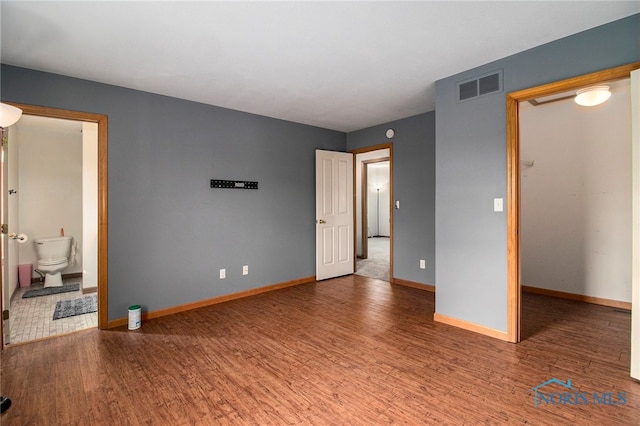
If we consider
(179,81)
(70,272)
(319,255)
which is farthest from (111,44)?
(70,272)

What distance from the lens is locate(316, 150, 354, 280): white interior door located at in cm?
500

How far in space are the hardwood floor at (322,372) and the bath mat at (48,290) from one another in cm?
189

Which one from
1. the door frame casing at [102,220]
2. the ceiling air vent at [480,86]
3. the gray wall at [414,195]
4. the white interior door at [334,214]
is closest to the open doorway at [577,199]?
the gray wall at [414,195]

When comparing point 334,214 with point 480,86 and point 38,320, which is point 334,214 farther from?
point 38,320

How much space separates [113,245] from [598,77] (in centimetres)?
461

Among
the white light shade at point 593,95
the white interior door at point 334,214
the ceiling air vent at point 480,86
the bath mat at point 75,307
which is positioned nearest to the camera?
the ceiling air vent at point 480,86

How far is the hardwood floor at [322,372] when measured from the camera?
1814 millimetres

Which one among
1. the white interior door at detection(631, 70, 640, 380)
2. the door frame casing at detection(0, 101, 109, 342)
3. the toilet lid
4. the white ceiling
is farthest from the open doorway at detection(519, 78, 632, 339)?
the toilet lid

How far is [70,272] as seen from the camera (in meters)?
5.11

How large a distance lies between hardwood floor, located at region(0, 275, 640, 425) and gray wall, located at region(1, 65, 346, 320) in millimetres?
581

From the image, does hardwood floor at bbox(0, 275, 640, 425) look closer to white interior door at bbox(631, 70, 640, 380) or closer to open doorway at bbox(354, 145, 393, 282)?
white interior door at bbox(631, 70, 640, 380)

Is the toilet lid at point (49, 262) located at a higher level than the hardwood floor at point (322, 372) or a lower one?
higher

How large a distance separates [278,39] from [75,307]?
398 centimetres

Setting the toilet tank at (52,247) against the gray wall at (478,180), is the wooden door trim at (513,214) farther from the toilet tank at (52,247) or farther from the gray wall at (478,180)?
the toilet tank at (52,247)
